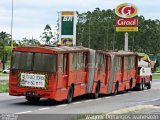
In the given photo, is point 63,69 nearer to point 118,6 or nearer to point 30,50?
point 30,50

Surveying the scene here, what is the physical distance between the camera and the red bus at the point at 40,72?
23.0 metres

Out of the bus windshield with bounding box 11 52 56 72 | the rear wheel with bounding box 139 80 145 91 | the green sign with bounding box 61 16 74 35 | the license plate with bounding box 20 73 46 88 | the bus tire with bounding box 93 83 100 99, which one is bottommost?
the rear wheel with bounding box 139 80 145 91

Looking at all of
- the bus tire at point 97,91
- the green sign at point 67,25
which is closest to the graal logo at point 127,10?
the green sign at point 67,25

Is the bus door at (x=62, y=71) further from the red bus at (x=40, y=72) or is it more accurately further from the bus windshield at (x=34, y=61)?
the bus windshield at (x=34, y=61)

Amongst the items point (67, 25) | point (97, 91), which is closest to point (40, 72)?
point (97, 91)

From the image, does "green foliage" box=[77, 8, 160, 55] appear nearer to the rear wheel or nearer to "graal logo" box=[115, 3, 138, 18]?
"graal logo" box=[115, 3, 138, 18]

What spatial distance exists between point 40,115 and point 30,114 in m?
0.41

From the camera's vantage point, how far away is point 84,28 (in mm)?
116688

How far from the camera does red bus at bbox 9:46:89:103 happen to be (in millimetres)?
23047

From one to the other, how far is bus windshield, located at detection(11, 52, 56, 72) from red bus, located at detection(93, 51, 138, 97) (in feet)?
21.7

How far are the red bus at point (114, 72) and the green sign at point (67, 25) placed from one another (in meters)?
4.14

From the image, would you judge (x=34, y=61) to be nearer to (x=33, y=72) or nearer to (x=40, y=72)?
(x=33, y=72)

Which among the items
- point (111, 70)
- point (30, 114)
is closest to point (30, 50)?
point (30, 114)

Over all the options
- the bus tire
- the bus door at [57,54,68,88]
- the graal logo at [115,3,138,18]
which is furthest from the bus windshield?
the graal logo at [115,3,138,18]
